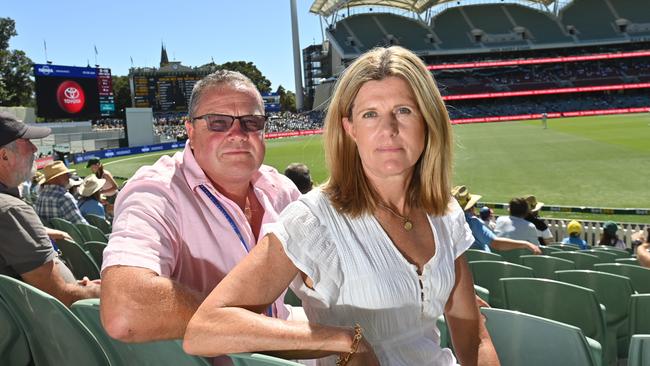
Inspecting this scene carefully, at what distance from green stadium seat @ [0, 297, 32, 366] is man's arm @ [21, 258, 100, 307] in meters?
0.31

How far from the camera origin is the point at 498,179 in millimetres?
17578

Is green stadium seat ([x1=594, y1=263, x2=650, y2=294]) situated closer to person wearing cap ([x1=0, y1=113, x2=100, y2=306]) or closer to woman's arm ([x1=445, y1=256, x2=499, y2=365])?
woman's arm ([x1=445, y1=256, x2=499, y2=365])

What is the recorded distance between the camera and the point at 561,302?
332 cm

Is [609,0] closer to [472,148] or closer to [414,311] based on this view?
[472,148]

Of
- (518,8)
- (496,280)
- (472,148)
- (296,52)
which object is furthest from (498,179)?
(518,8)

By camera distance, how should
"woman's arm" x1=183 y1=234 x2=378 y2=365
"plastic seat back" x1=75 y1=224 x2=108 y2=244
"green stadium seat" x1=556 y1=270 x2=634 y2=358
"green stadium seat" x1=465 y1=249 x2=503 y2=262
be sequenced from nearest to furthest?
"woman's arm" x1=183 y1=234 x2=378 y2=365, "green stadium seat" x1=556 y1=270 x2=634 y2=358, "green stadium seat" x1=465 y1=249 x2=503 y2=262, "plastic seat back" x1=75 y1=224 x2=108 y2=244

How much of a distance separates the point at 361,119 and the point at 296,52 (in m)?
83.0

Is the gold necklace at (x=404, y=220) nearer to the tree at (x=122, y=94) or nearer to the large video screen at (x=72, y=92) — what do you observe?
the large video screen at (x=72, y=92)

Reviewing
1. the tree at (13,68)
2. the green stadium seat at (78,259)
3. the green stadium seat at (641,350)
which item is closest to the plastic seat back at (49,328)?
the green stadium seat at (641,350)

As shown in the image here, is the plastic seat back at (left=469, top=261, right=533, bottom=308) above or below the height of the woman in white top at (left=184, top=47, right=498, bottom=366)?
below

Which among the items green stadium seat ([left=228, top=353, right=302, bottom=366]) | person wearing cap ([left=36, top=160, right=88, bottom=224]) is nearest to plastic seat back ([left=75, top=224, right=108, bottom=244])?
person wearing cap ([left=36, top=160, right=88, bottom=224])

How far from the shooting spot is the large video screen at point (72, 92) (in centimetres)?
3850

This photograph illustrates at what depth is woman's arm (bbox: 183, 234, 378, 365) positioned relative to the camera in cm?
151

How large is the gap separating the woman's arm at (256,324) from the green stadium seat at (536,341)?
0.93 metres
